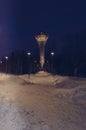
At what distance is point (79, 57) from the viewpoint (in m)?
98.4

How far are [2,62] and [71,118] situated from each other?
308 ft

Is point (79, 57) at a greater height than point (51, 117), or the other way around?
point (79, 57)

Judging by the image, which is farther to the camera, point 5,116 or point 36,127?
point 5,116

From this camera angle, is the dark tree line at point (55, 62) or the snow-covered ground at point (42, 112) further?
the dark tree line at point (55, 62)

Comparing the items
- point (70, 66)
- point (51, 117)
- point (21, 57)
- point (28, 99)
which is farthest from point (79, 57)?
point (51, 117)

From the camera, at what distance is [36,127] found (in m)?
19.3

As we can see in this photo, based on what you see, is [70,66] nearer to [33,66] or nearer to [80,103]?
[33,66]

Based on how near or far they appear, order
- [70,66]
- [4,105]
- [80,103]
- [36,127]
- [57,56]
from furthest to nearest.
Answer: [57,56] → [70,66] → [80,103] → [4,105] → [36,127]

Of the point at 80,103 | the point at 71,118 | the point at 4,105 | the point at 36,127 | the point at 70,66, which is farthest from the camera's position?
the point at 70,66

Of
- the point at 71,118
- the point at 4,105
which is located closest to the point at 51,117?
the point at 71,118

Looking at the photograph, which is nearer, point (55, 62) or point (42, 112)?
point (42, 112)

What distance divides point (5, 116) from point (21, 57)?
311 ft

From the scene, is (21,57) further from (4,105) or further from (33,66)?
(4,105)

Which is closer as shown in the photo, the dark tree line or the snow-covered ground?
the snow-covered ground
